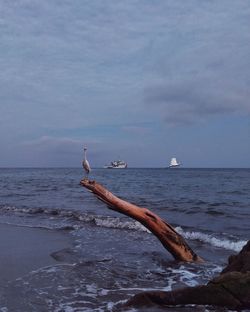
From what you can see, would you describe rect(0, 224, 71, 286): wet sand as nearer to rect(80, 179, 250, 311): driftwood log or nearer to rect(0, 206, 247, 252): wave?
rect(0, 206, 247, 252): wave

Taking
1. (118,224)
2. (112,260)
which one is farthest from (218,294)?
(118,224)

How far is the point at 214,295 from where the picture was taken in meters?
6.36

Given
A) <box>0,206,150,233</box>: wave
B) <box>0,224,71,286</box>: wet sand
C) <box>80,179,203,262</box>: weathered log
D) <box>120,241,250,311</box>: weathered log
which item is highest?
<box>80,179,203,262</box>: weathered log

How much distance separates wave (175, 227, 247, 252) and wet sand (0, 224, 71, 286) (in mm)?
4260

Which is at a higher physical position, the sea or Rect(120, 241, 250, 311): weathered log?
Rect(120, 241, 250, 311): weathered log

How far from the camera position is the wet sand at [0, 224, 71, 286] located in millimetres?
9797

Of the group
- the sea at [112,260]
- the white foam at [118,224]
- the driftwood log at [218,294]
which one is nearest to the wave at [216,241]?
the sea at [112,260]

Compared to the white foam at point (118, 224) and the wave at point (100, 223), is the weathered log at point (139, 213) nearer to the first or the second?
the wave at point (100, 223)

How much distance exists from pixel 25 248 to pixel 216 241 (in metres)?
5.93

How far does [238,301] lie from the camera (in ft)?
20.3

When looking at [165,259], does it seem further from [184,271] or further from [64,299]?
[64,299]

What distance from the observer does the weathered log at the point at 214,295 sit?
617 cm

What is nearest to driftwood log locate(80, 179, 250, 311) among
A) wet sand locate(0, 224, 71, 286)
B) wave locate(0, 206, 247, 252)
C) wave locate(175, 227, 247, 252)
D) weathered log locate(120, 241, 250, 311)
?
weathered log locate(120, 241, 250, 311)

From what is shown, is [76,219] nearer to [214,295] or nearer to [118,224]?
[118,224]
